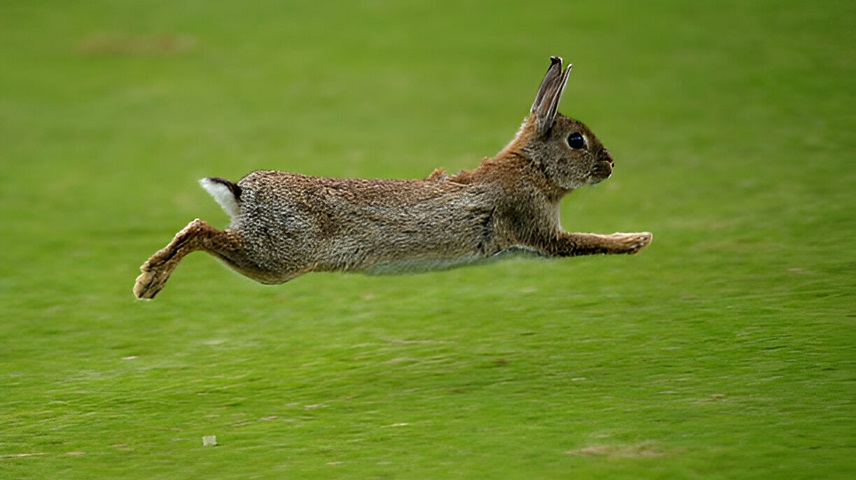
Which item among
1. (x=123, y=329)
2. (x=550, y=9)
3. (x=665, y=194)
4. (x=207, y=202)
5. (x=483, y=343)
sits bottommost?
(x=483, y=343)

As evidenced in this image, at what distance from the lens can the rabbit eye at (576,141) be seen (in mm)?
8656

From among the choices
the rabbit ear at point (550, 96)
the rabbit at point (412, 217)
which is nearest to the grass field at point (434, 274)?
the rabbit at point (412, 217)

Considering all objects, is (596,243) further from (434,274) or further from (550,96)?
(434,274)

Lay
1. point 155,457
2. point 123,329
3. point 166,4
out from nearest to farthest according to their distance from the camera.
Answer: point 155,457, point 123,329, point 166,4

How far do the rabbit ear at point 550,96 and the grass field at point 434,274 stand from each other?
1704mm

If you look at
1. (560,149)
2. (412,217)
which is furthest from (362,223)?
(560,149)

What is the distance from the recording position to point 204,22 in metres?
24.2

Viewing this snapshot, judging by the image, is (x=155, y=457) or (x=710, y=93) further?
(x=710, y=93)

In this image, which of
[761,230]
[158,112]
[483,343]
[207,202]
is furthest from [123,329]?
[158,112]

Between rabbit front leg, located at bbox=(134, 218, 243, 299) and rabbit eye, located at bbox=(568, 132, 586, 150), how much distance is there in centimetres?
260

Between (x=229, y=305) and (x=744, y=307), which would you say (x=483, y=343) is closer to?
(x=744, y=307)

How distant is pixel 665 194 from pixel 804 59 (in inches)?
236

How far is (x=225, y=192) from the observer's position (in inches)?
303

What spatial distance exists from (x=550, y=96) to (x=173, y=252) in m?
2.82
